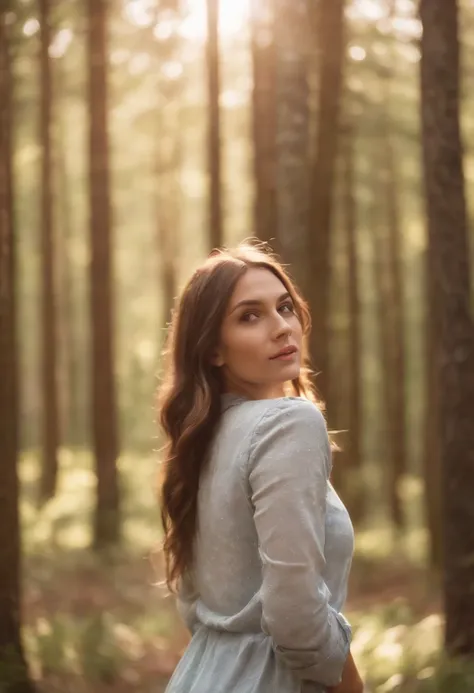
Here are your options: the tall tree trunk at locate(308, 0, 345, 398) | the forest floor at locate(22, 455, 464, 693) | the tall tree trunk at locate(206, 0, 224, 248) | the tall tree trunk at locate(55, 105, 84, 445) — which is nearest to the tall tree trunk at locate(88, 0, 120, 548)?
the forest floor at locate(22, 455, 464, 693)

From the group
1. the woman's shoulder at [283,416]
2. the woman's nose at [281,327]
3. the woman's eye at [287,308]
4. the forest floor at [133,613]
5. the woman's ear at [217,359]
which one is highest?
the woman's eye at [287,308]

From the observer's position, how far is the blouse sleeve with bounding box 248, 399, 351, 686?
2504mm

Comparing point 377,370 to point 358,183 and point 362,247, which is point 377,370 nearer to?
point 362,247

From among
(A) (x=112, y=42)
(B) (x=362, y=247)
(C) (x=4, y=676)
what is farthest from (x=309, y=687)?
(B) (x=362, y=247)

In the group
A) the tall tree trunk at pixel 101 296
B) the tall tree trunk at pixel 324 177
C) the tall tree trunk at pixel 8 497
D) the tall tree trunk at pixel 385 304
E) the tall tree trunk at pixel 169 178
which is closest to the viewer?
the tall tree trunk at pixel 8 497

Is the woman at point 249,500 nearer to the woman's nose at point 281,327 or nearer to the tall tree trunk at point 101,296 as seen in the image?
the woman's nose at point 281,327

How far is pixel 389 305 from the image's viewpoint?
22.5 metres

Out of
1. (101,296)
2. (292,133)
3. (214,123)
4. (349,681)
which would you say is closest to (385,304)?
(214,123)

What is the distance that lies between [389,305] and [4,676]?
1645 centimetres

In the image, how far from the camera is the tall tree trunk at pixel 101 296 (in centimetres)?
1534

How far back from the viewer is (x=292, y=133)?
920cm

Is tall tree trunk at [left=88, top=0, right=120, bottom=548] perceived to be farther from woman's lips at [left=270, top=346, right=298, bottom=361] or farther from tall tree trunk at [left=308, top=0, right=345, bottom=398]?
woman's lips at [left=270, top=346, right=298, bottom=361]

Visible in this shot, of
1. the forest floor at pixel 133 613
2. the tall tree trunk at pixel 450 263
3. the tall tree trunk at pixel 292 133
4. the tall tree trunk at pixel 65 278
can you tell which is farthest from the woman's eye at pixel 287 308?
the tall tree trunk at pixel 65 278

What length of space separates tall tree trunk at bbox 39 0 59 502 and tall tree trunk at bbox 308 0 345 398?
4.96 meters
